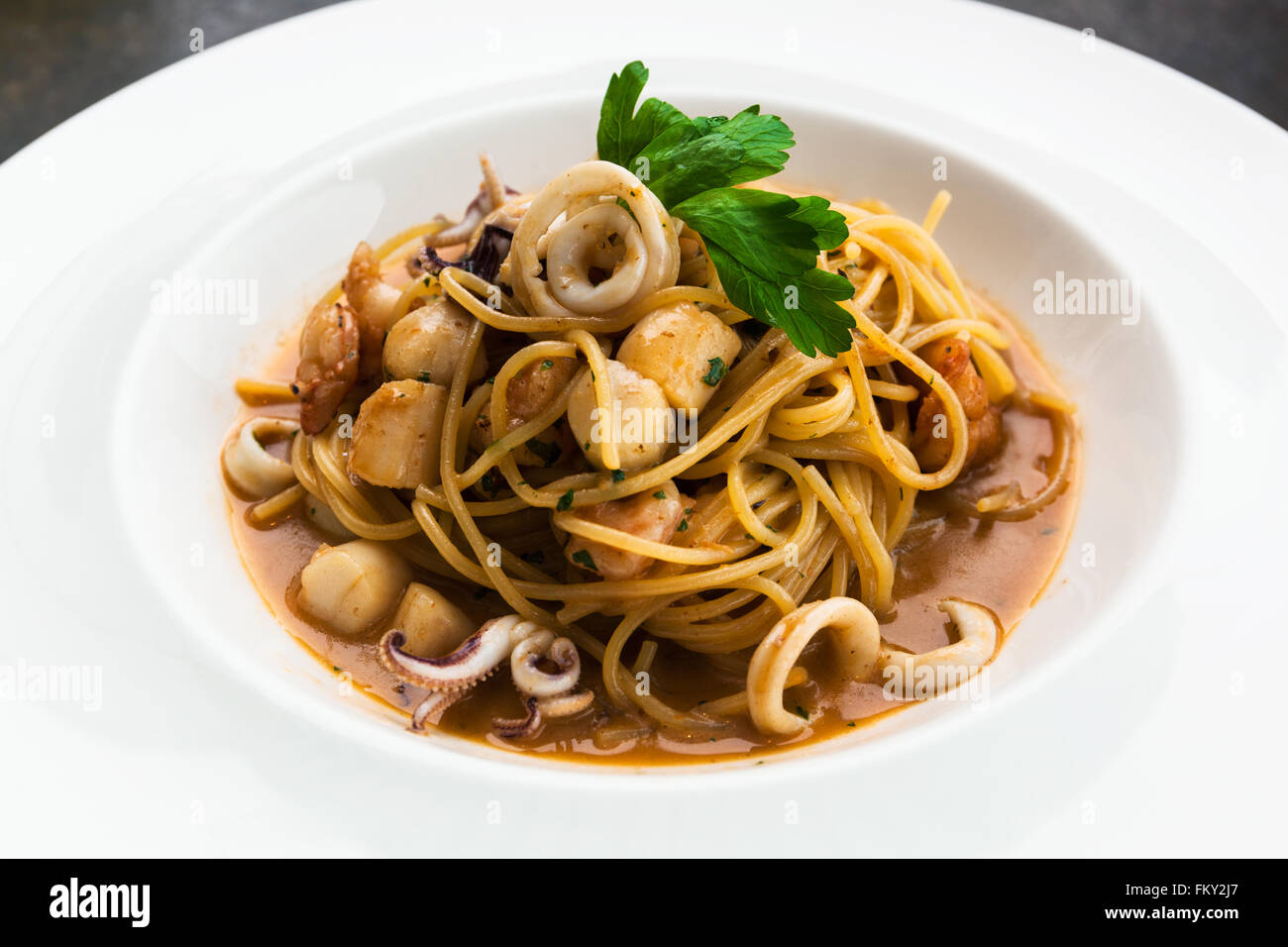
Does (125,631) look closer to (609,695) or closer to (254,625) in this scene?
(254,625)

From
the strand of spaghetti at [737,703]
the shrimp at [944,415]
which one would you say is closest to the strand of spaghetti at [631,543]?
the strand of spaghetti at [737,703]

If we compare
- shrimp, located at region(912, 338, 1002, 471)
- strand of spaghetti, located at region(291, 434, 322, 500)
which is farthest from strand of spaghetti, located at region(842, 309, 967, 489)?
strand of spaghetti, located at region(291, 434, 322, 500)

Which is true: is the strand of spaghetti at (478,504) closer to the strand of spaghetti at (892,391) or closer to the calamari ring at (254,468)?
the calamari ring at (254,468)

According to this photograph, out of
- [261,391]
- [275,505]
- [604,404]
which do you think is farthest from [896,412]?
[261,391]

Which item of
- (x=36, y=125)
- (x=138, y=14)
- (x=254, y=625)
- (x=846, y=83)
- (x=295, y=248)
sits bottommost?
(x=254, y=625)

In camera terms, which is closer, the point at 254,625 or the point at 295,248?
the point at 254,625

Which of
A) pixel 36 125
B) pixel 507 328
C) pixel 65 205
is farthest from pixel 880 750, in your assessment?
pixel 36 125

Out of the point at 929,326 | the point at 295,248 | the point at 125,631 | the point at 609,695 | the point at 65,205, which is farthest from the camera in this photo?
the point at 295,248
